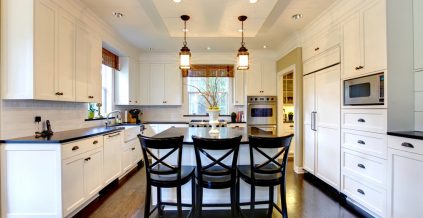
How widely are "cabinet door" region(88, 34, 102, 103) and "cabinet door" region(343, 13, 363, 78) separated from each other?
3.70 metres

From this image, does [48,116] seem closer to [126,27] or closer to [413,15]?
[126,27]

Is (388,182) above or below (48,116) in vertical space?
below

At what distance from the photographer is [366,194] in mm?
2498

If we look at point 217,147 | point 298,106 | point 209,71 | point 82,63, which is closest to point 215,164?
point 217,147

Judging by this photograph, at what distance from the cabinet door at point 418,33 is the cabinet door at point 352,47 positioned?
1.60ft

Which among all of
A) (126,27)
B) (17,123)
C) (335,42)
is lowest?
(17,123)

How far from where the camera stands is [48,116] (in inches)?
109

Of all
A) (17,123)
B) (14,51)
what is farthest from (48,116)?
(14,51)

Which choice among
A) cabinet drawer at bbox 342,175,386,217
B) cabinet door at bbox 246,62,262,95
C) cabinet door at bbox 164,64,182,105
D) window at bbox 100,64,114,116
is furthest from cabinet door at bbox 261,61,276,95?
window at bbox 100,64,114,116

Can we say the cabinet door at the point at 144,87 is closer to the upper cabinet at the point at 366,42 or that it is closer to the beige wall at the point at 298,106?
the beige wall at the point at 298,106

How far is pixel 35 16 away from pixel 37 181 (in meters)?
1.73

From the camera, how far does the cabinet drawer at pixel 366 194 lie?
2.29 m

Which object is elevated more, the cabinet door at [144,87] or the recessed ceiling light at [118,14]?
the recessed ceiling light at [118,14]

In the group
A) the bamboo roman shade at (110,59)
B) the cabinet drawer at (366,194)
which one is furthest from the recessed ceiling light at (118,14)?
the cabinet drawer at (366,194)
